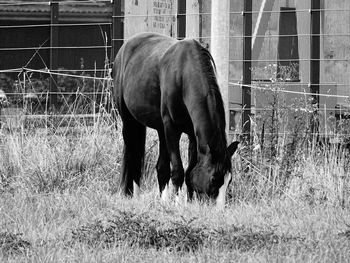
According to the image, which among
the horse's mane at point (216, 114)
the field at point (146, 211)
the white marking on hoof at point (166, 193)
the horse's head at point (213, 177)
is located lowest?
the white marking on hoof at point (166, 193)

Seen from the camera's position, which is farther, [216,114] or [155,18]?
[155,18]

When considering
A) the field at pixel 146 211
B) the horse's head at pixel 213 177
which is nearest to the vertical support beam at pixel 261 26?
the field at pixel 146 211

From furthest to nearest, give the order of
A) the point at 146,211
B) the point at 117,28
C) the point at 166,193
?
the point at 117,28
the point at 166,193
the point at 146,211

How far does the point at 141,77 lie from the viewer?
1034cm

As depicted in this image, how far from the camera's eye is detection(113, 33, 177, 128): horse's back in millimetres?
10156

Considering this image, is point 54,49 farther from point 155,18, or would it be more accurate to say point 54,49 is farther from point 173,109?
point 173,109

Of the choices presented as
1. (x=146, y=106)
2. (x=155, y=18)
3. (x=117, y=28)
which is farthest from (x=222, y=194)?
(x=117, y=28)

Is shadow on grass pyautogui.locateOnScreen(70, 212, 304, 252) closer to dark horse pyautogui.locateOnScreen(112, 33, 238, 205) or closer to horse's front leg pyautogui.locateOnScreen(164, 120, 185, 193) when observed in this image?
dark horse pyautogui.locateOnScreen(112, 33, 238, 205)

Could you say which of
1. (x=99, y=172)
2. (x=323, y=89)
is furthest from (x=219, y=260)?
(x=323, y=89)

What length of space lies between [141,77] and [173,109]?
85cm

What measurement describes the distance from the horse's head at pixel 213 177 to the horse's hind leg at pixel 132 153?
1445mm

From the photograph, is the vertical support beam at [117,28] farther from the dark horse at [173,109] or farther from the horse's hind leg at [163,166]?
the horse's hind leg at [163,166]

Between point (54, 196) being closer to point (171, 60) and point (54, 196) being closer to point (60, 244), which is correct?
point (171, 60)

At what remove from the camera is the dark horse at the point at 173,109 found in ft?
29.9
